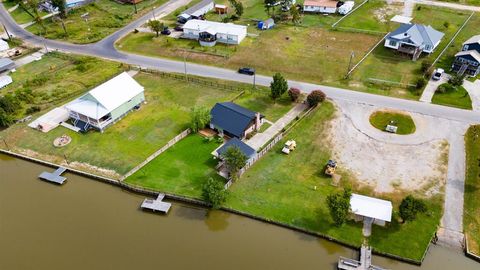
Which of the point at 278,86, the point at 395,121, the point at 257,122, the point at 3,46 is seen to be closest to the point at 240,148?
the point at 257,122

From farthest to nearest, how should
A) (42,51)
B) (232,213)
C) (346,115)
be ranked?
(42,51), (346,115), (232,213)

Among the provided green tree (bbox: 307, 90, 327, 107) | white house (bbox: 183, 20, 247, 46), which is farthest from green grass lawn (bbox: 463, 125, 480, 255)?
white house (bbox: 183, 20, 247, 46)

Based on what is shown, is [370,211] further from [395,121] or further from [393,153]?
[395,121]

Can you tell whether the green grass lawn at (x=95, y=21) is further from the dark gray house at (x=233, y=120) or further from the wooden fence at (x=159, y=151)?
the dark gray house at (x=233, y=120)

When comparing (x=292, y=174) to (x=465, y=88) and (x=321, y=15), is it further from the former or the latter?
(x=321, y=15)

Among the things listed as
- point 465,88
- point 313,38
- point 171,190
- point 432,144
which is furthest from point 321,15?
point 171,190

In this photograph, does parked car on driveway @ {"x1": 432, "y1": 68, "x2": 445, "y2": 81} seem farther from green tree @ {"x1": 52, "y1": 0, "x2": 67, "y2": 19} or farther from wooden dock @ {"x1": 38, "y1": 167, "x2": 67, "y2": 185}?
green tree @ {"x1": 52, "y1": 0, "x2": 67, "y2": 19}
